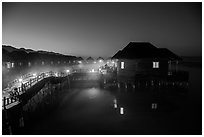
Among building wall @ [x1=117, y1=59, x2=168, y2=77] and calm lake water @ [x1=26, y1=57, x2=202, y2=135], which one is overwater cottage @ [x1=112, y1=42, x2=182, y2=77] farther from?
calm lake water @ [x1=26, y1=57, x2=202, y2=135]

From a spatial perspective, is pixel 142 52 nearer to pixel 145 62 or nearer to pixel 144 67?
pixel 145 62

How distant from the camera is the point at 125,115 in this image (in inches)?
573

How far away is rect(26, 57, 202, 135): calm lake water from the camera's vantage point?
480 inches

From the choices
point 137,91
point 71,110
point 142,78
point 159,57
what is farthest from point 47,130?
point 159,57

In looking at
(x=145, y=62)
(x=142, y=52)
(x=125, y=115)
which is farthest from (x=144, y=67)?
(x=125, y=115)

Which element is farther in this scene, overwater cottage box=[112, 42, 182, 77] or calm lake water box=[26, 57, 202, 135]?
overwater cottage box=[112, 42, 182, 77]

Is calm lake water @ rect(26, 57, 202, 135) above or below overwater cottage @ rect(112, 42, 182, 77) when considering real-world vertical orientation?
below

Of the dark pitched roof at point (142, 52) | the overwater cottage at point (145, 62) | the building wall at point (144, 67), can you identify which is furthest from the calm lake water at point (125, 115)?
the dark pitched roof at point (142, 52)

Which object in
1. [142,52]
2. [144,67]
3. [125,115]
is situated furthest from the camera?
[142,52]

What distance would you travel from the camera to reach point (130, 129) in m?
12.2

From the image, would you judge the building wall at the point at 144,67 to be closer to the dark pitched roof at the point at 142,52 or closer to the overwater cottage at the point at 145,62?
the overwater cottage at the point at 145,62

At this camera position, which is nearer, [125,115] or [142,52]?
[125,115]

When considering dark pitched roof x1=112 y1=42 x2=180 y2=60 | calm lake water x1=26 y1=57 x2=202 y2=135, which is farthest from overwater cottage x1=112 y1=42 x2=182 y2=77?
calm lake water x1=26 y1=57 x2=202 y2=135

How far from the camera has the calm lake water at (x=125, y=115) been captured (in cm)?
1219
